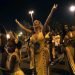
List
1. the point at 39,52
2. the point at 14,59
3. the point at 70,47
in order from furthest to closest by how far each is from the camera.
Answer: the point at 39,52, the point at 70,47, the point at 14,59

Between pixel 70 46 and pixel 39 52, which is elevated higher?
pixel 70 46

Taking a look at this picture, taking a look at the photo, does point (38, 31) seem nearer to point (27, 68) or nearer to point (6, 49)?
point (6, 49)

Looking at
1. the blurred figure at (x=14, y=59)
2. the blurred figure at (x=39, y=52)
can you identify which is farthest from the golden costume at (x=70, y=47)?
the blurred figure at (x=14, y=59)

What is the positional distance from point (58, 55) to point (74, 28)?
253 centimetres

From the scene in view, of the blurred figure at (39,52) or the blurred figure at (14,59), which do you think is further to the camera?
the blurred figure at (39,52)

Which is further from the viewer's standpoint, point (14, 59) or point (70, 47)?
point (70, 47)

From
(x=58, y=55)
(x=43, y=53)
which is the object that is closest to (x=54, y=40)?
(x=58, y=55)

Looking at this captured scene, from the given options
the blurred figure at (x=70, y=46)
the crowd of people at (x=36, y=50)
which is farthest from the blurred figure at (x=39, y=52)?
the blurred figure at (x=70, y=46)

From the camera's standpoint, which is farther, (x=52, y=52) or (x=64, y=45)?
(x=52, y=52)

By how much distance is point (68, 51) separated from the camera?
8.49 metres

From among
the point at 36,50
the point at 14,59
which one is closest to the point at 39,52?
the point at 36,50

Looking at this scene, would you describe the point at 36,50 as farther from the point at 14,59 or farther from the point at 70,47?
the point at 70,47

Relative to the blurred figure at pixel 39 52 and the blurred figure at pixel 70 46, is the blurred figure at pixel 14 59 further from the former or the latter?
the blurred figure at pixel 70 46

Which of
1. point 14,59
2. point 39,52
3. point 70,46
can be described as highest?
point 70,46
